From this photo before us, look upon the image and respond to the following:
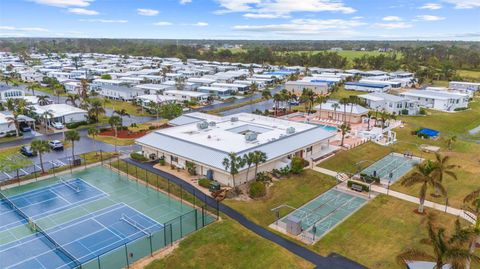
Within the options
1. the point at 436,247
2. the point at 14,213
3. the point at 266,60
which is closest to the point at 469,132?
the point at 436,247

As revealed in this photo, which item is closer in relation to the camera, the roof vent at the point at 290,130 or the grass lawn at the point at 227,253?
the grass lawn at the point at 227,253

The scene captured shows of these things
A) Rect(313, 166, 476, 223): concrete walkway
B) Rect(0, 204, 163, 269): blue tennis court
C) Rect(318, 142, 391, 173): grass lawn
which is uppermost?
Rect(318, 142, 391, 173): grass lawn

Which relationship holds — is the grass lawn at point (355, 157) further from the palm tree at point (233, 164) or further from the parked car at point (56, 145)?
the parked car at point (56, 145)

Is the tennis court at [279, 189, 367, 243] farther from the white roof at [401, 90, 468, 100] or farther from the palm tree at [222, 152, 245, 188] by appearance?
the white roof at [401, 90, 468, 100]

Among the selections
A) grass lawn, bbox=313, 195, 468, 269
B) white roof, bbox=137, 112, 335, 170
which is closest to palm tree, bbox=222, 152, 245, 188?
white roof, bbox=137, 112, 335, 170

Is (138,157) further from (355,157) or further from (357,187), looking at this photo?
(355,157)

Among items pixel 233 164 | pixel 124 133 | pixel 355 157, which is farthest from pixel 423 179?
pixel 124 133

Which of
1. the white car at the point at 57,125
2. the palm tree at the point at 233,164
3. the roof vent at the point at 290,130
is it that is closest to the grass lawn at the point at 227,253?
the palm tree at the point at 233,164

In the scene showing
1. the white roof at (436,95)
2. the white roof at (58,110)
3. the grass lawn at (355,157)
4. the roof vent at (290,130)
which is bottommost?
the grass lawn at (355,157)
